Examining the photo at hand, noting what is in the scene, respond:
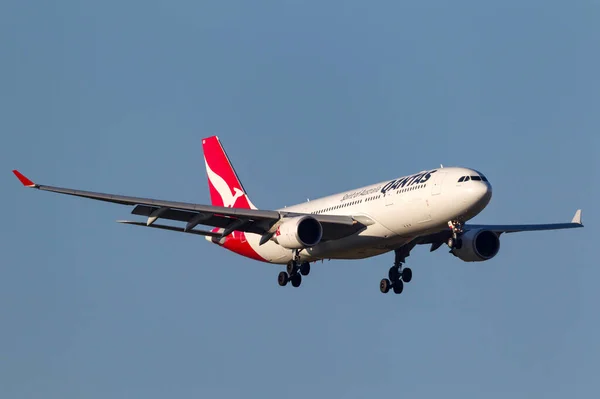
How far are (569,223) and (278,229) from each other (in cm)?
1823

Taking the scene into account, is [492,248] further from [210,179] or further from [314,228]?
[210,179]

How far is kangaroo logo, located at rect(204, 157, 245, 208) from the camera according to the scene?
70000mm

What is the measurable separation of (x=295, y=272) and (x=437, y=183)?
34.0ft

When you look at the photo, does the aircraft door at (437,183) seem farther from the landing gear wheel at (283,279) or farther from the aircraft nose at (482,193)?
the landing gear wheel at (283,279)

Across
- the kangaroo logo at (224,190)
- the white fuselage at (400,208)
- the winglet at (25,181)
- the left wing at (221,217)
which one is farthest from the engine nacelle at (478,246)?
the winglet at (25,181)

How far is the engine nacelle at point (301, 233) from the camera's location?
5726 cm

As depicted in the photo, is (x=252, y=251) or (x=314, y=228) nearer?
(x=314, y=228)

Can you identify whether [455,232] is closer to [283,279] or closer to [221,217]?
[283,279]

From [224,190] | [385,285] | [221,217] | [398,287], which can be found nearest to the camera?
[221,217]

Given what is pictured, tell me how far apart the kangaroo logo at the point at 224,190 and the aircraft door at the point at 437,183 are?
17.3 meters

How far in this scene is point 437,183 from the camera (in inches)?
2160

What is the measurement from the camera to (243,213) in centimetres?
5853

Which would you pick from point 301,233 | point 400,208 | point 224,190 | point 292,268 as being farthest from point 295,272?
point 224,190

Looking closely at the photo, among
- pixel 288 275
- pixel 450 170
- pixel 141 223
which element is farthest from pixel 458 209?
pixel 141 223
